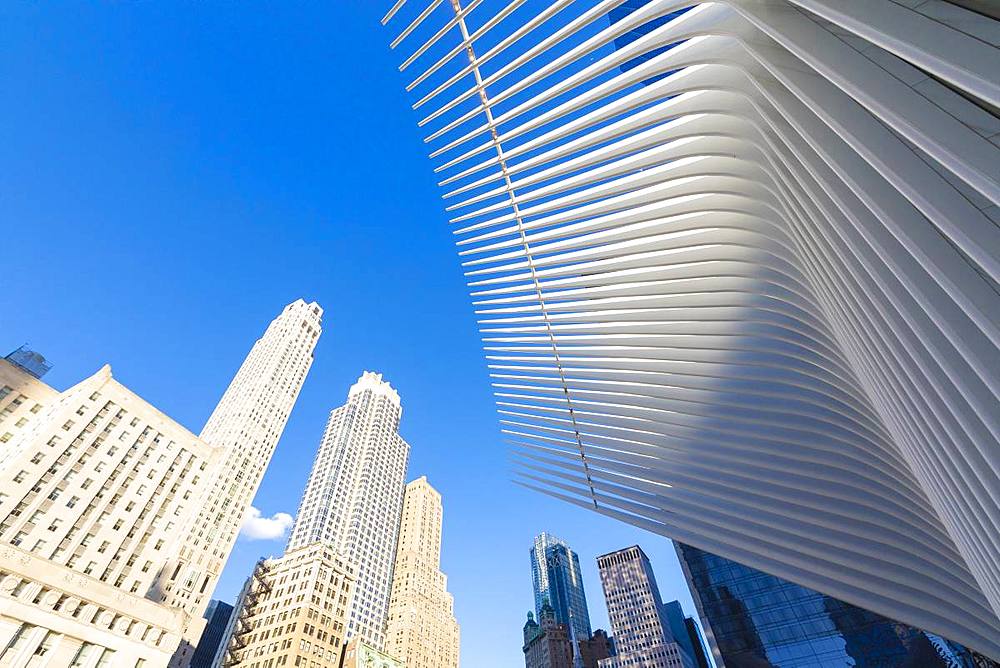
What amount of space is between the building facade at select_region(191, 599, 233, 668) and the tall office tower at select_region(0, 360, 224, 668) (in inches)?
2760

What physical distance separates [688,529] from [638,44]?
14.9 metres

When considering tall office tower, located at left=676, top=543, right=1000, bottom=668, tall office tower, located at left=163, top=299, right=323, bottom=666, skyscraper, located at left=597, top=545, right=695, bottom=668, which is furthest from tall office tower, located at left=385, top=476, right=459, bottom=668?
tall office tower, located at left=676, top=543, right=1000, bottom=668

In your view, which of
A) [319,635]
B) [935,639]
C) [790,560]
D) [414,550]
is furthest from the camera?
[414,550]

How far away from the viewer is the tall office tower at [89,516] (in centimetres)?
3184

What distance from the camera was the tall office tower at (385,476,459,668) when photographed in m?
95.2

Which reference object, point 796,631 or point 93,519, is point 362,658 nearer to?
point 93,519

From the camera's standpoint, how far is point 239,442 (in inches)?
3639

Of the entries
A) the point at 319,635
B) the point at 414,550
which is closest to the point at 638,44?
the point at 319,635

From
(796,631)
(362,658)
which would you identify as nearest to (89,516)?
(362,658)

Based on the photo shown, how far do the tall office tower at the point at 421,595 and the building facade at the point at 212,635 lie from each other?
36.7 m

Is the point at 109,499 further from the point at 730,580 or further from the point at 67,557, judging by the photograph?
the point at 730,580

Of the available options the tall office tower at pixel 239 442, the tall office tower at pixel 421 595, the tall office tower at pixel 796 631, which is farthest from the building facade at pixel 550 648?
the tall office tower at pixel 796 631

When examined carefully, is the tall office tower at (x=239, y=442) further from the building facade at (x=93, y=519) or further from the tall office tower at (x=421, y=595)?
the tall office tower at (x=421, y=595)

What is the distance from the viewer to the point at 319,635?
6353cm
